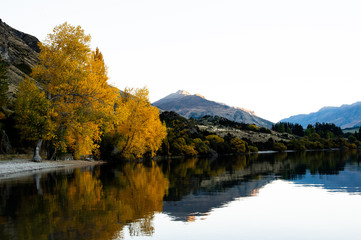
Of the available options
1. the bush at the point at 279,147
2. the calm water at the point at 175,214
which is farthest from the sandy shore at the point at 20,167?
the bush at the point at 279,147

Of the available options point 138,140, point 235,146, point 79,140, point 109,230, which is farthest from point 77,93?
point 235,146

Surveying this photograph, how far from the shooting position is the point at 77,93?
43375mm

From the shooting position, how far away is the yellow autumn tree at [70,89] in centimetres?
4328

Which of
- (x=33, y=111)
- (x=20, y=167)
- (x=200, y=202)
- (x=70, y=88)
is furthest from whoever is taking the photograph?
(x=70, y=88)

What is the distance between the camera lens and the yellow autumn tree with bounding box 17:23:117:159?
43.3m

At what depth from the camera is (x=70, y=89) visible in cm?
4344

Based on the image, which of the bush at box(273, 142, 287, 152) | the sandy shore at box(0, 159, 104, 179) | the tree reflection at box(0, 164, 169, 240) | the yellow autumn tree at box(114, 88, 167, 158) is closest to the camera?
the tree reflection at box(0, 164, 169, 240)

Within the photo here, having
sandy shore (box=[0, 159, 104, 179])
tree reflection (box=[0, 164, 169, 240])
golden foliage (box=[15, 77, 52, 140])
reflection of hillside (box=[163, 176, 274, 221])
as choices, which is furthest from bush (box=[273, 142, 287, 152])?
tree reflection (box=[0, 164, 169, 240])

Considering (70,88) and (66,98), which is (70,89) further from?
(66,98)

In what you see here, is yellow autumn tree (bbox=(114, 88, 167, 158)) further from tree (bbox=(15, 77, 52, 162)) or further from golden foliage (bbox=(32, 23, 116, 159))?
tree (bbox=(15, 77, 52, 162))

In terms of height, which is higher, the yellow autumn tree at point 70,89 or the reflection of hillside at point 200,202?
the yellow autumn tree at point 70,89

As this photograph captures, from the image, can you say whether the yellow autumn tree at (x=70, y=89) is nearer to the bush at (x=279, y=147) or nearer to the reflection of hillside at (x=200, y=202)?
the reflection of hillside at (x=200, y=202)

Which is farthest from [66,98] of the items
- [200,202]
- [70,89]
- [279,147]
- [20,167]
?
[279,147]

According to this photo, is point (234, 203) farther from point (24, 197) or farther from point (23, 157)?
point (23, 157)
